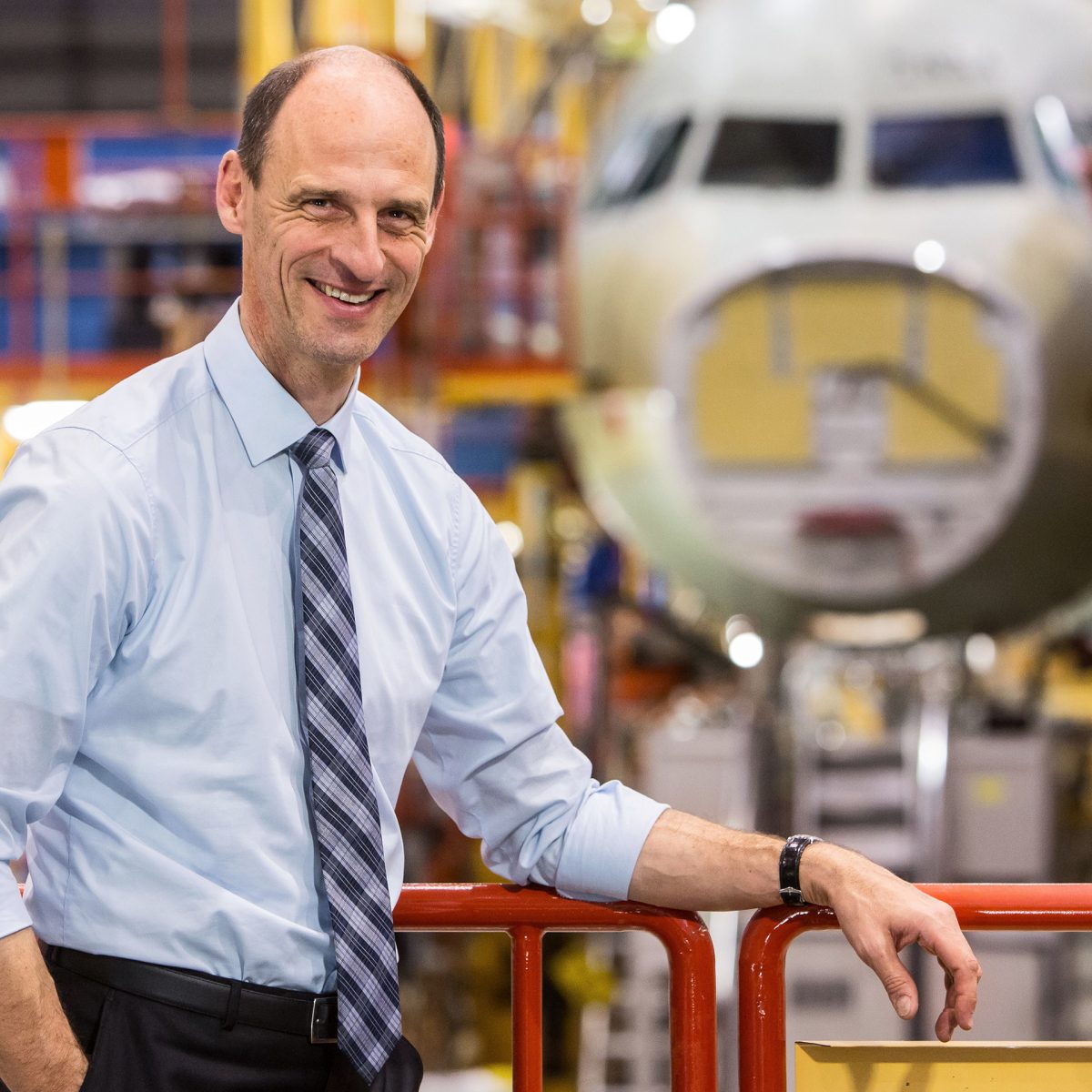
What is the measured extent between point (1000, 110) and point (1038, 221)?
85 centimetres

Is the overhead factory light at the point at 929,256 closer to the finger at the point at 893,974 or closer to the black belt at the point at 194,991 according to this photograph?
the finger at the point at 893,974

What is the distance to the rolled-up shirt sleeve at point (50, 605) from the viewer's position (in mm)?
1865

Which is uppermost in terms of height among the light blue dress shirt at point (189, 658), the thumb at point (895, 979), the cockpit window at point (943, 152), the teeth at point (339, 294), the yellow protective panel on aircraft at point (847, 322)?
the cockpit window at point (943, 152)

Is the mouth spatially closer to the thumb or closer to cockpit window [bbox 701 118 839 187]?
the thumb

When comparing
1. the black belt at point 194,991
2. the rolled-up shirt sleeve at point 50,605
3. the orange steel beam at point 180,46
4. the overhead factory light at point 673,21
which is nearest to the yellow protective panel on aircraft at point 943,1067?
the black belt at point 194,991

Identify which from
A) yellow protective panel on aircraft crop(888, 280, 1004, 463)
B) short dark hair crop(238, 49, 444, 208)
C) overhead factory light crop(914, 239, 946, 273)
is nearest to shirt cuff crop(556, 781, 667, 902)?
short dark hair crop(238, 49, 444, 208)

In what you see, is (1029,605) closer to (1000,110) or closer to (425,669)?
(1000,110)

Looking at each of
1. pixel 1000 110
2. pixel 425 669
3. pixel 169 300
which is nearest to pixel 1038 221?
pixel 1000 110

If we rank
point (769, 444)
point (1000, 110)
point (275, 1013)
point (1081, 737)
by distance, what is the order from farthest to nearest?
point (1081, 737) → point (1000, 110) → point (769, 444) → point (275, 1013)

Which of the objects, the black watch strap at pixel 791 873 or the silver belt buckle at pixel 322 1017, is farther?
the black watch strap at pixel 791 873

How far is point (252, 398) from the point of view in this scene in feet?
7.07

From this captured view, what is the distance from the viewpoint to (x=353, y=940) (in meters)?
2.13

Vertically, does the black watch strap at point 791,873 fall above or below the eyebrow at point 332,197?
below

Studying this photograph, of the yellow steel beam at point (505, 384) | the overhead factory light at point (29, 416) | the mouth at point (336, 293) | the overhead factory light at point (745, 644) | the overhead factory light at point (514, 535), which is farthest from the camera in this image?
the overhead factory light at point (514, 535)
